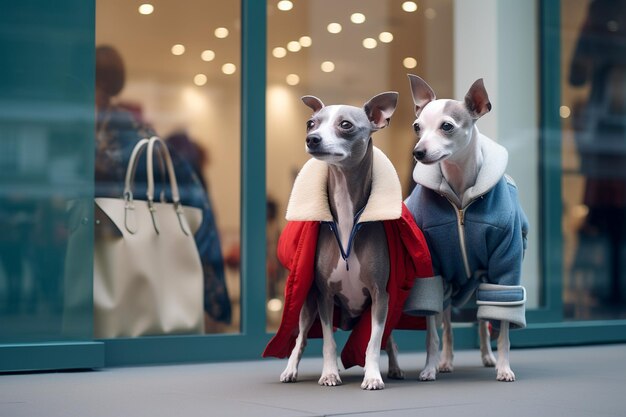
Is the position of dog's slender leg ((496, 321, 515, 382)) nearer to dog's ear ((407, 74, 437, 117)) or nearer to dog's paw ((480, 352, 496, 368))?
dog's paw ((480, 352, 496, 368))

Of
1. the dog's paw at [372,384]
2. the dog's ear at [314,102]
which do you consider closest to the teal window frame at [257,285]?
the dog's ear at [314,102]

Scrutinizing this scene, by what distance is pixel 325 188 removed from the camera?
4.32 m

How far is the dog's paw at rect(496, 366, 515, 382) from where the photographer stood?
4488mm

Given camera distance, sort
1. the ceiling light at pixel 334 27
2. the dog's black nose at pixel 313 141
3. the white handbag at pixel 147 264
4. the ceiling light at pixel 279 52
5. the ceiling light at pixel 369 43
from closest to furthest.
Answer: the dog's black nose at pixel 313 141
the white handbag at pixel 147 264
the ceiling light at pixel 279 52
the ceiling light at pixel 334 27
the ceiling light at pixel 369 43

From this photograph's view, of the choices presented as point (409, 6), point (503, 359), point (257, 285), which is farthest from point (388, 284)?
point (409, 6)

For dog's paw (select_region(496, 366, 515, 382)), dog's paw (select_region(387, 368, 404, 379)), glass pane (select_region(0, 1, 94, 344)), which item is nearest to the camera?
dog's paw (select_region(496, 366, 515, 382))

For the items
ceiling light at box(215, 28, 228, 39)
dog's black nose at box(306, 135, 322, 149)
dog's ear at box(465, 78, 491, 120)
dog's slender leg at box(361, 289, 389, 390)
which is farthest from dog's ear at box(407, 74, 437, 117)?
ceiling light at box(215, 28, 228, 39)

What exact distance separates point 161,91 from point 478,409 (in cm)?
307

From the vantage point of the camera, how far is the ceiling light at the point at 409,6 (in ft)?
21.9

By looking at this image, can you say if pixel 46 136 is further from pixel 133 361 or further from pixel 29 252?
pixel 133 361

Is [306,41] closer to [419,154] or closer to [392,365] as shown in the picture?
[419,154]

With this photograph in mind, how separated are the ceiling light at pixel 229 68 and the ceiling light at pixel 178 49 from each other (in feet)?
0.90

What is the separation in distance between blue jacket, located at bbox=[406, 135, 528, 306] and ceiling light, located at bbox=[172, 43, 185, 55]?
192 cm

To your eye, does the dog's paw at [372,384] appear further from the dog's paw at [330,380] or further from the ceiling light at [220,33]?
the ceiling light at [220,33]
